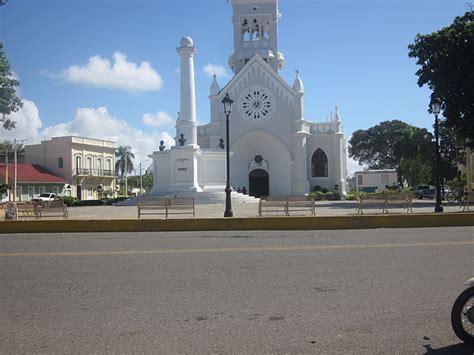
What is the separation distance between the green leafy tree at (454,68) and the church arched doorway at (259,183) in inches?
856

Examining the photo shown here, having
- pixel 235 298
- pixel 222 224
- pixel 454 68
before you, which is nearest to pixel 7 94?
pixel 222 224

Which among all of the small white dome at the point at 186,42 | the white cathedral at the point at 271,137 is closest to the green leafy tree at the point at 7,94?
the small white dome at the point at 186,42

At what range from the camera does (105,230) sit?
1703cm

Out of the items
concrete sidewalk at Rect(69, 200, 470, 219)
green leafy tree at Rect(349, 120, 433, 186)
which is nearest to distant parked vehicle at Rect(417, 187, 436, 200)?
concrete sidewalk at Rect(69, 200, 470, 219)

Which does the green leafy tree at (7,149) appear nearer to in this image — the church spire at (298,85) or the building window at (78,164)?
the building window at (78,164)

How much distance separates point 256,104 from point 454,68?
77.2 ft

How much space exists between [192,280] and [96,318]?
225cm

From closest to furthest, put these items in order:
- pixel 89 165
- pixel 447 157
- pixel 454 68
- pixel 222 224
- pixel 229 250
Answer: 1. pixel 229 250
2. pixel 222 224
3. pixel 454 68
4. pixel 89 165
5. pixel 447 157

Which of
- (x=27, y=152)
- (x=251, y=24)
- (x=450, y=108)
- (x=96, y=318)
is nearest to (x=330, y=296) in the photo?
(x=96, y=318)

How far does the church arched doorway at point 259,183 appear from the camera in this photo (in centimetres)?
5136

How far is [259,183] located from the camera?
51688 mm

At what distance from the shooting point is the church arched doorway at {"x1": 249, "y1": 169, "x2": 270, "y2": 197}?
5136 cm

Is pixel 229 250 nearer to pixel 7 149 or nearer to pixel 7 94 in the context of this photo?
pixel 7 94

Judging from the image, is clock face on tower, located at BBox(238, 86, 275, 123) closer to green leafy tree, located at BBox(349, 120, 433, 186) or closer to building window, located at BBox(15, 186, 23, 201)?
building window, located at BBox(15, 186, 23, 201)
